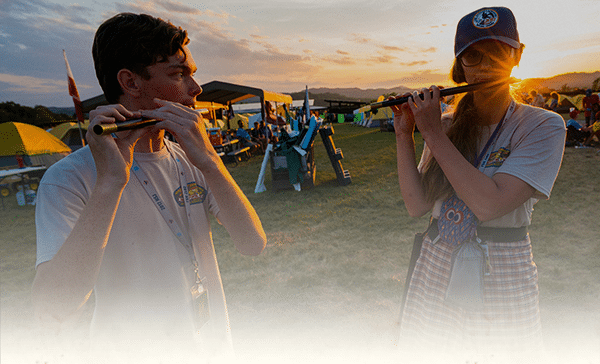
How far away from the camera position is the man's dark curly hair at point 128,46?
133 cm

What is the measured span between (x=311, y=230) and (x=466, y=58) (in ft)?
14.5

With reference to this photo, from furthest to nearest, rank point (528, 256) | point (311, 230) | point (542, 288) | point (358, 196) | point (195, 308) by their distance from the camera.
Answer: point (358, 196), point (311, 230), point (542, 288), point (528, 256), point (195, 308)

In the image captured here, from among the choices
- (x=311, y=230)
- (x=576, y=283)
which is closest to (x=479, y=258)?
(x=576, y=283)

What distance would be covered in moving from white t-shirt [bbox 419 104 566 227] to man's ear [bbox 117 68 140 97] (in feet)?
5.80

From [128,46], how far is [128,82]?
0.51 feet

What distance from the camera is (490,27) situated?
4.71 feet

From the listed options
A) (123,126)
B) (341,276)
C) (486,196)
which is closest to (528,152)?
(486,196)

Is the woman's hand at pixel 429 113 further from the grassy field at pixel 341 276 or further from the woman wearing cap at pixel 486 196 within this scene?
the grassy field at pixel 341 276

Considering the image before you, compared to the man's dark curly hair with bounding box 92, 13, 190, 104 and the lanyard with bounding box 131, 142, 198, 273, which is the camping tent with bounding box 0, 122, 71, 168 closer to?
the man's dark curly hair with bounding box 92, 13, 190, 104

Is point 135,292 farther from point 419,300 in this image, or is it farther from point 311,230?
point 311,230

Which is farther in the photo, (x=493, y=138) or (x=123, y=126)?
(x=493, y=138)

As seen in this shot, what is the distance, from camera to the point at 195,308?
143 cm

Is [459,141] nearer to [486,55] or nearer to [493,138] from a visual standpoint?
[493,138]

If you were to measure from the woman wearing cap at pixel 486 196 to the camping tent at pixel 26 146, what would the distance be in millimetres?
11717
